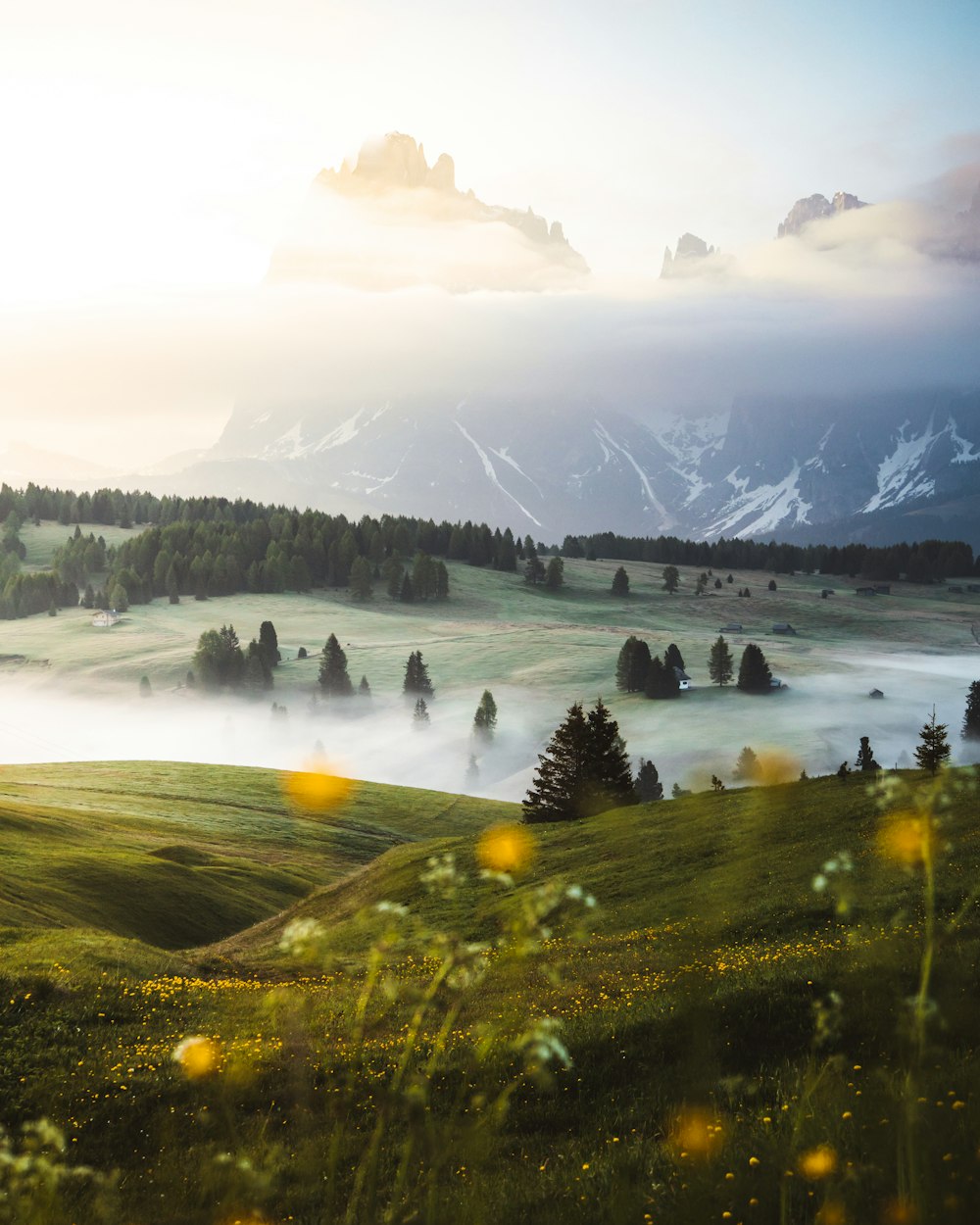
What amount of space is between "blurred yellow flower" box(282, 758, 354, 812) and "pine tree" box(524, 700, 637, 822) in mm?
48346

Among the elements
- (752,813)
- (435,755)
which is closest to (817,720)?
(435,755)

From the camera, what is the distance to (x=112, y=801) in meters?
98.3

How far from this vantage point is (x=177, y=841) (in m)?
80.1

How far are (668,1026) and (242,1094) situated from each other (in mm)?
7914

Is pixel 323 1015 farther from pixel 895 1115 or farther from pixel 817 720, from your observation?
pixel 817 720

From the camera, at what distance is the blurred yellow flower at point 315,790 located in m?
113

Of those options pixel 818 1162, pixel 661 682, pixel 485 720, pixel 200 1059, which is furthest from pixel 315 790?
pixel 818 1162

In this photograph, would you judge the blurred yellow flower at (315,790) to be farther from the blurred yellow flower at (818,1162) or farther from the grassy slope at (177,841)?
the blurred yellow flower at (818,1162)

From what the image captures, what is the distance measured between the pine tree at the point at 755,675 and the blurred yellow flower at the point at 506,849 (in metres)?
140

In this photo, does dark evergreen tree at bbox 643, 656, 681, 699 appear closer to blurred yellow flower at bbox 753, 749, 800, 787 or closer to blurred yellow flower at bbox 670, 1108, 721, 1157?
blurred yellow flower at bbox 753, 749, 800, 787

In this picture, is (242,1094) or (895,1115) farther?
(242,1094)

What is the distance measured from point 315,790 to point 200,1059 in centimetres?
10865

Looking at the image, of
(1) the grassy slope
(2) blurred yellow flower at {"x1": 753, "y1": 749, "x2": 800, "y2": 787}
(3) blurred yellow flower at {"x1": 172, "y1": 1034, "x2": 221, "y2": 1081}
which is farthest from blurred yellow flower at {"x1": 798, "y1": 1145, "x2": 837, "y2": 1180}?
(2) blurred yellow flower at {"x1": 753, "y1": 749, "x2": 800, "y2": 787}

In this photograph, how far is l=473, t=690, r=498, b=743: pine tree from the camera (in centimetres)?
18800
